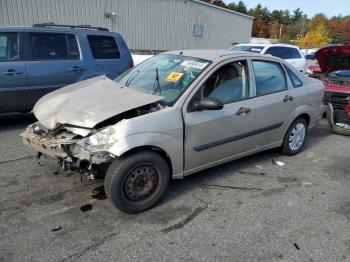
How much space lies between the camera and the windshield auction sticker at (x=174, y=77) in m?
3.95

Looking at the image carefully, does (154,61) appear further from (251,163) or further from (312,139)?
(312,139)

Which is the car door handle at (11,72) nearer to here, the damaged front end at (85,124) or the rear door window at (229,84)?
the damaged front end at (85,124)

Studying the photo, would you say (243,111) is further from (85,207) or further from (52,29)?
(52,29)

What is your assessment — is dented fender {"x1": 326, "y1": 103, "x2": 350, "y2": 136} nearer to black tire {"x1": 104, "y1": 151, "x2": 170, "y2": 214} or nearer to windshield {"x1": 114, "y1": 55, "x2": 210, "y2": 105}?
windshield {"x1": 114, "y1": 55, "x2": 210, "y2": 105}

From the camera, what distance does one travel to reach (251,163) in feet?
16.3

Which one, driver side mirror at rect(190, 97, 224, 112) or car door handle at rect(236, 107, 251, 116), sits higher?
driver side mirror at rect(190, 97, 224, 112)

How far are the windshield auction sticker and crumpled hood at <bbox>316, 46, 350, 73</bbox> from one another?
4336 mm

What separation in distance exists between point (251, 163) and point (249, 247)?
2082mm

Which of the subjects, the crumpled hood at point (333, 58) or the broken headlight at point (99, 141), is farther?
the crumpled hood at point (333, 58)

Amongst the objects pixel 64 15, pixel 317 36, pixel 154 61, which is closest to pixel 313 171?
pixel 154 61

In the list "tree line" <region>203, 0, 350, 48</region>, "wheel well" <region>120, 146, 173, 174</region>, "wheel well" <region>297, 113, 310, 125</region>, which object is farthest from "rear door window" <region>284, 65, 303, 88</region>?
"tree line" <region>203, 0, 350, 48</region>

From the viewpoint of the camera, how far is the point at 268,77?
464 cm

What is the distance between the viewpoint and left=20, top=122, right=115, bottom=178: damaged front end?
3.19 metres

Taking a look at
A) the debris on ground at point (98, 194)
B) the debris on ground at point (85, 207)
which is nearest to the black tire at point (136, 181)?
the debris on ground at point (85, 207)
